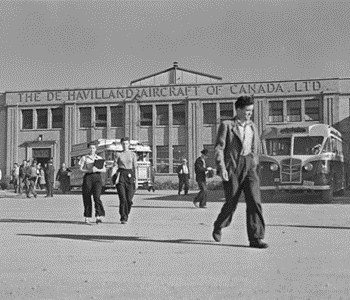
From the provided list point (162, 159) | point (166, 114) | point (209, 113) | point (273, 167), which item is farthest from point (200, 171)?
point (166, 114)

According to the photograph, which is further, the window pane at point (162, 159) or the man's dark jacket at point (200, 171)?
the window pane at point (162, 159)

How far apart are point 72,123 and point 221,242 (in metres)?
Answer: 44.3

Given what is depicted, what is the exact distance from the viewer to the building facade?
48931mm

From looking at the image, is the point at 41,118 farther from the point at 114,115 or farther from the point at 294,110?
the point at 294,110

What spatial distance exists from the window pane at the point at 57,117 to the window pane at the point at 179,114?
967cm

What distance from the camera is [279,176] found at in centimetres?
2164

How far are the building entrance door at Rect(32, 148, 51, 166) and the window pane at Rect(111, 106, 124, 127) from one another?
5.95 metres

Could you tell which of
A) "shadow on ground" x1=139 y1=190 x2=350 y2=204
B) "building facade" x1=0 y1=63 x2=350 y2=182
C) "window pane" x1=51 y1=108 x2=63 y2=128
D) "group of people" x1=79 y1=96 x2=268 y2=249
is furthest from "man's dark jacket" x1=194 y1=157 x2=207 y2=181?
"window pane" x1=51 y1=108 x2=63 y2=128

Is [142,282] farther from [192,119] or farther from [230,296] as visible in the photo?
[192,119]

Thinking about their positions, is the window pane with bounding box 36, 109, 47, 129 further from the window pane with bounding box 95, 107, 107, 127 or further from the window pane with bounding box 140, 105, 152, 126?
the window pane with bounding box 140, 105, 152, 126

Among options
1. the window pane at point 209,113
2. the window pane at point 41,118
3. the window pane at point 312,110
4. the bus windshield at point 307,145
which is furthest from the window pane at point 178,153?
the bus windshield at point 307,145

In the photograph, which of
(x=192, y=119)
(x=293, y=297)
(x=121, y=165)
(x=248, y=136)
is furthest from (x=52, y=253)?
(x=192, y=119)

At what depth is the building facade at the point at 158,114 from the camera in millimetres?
48931

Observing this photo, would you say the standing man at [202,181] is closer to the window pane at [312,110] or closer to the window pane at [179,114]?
the window pane at [312,110]
